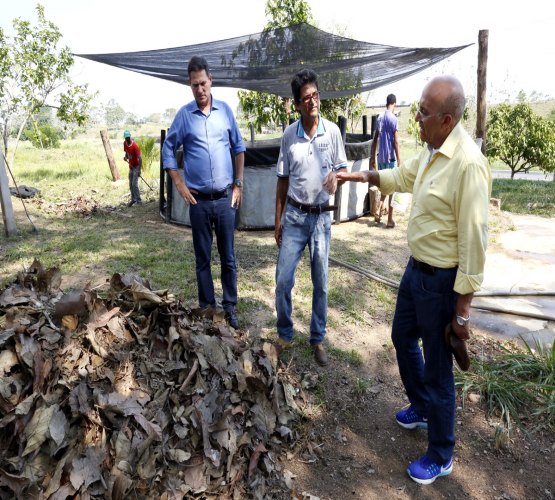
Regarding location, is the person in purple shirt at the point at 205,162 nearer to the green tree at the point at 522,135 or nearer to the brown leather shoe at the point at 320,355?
the brown leather shoe at the point at 320,355

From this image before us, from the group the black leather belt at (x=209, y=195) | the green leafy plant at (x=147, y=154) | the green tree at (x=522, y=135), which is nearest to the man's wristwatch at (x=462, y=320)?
the black leather belt at (x=209, y=195)

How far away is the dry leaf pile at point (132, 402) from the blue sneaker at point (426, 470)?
67 cm

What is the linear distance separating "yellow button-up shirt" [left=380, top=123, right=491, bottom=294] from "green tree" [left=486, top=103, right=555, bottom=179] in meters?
14.2

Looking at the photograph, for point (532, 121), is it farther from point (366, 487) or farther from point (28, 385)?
point (28, 385)

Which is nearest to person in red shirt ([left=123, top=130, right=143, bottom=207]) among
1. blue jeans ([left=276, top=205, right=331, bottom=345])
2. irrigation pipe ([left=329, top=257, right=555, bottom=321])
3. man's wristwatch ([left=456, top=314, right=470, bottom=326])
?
irrigation pipe ([left=329, top=257, right=555, bottom=321])

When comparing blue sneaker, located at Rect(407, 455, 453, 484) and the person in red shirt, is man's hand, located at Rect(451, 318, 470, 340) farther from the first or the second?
the person in red shirt

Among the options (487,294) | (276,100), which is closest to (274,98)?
(276,100)

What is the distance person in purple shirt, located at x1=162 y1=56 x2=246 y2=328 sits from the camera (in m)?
3.28

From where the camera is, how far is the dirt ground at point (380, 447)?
7.55 feet

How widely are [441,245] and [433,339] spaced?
0.46 m

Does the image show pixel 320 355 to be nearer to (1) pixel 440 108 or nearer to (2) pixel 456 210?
(2) pixel 456 210

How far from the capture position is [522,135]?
549 inches

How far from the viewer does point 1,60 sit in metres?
11.3

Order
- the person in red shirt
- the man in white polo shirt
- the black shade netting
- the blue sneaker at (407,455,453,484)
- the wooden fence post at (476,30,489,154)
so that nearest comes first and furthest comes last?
the blue sneaker at (407,455,453,484) < the man in white polo shirt < the black shade netting < the wooden fence post at (476,30,489,154) < the person in red shirt
